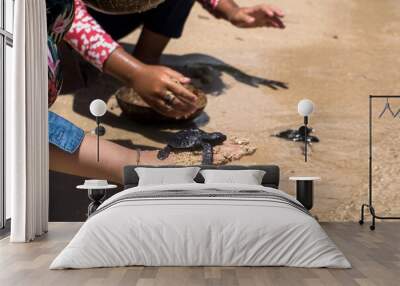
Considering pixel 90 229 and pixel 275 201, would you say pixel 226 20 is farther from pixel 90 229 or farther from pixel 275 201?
pixel 90 229

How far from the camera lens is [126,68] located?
6.75 metres

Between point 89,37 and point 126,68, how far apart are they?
0.56 metres

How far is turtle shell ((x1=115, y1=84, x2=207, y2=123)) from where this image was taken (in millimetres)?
6727

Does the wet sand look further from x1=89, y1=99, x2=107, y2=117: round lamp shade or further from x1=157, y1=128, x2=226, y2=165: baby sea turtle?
x1=89, y1=99, x2=107, y2=117: round lamp shade

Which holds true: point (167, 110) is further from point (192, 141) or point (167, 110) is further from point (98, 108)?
point (98, 108)

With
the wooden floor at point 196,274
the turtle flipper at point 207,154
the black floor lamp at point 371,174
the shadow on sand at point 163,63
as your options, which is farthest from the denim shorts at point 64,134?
the black floor lamp at point 371,174

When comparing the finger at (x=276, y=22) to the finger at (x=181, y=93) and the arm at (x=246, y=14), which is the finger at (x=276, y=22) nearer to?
the arm at (x=246, y=14)

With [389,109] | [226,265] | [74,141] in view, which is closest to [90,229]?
[226,265]

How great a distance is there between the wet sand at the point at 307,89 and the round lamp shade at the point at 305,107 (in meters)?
0.29

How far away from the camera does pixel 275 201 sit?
4465 mm

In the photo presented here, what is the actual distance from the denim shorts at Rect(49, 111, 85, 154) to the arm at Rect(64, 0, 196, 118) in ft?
2.53

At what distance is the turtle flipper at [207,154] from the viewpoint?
675 cm

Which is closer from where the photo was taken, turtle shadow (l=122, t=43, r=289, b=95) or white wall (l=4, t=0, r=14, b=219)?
white wall (l=4, t=0, r=14, b=219)

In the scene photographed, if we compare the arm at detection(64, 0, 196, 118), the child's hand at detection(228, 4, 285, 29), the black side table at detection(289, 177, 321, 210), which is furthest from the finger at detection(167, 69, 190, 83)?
the black side table at detection(289, 177, 321, 210)
